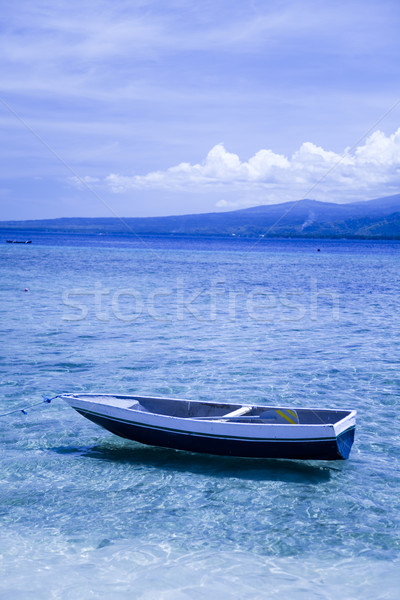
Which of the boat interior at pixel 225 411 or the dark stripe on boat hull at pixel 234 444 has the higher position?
the boat interior at pixel 225 411

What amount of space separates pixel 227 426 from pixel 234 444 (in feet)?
1.70

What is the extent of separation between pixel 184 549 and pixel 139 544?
0.81 metres

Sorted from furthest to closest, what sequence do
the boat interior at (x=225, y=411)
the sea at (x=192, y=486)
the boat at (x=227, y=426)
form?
the boat interior at (x=225, y=411) → the boat at (x=227, y=426) → the sea at (x=192, y=486)

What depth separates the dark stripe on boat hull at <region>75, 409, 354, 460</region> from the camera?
41.5 feet

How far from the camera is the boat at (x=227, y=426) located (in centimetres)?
1260

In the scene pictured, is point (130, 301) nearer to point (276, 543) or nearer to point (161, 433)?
point (161, 433)

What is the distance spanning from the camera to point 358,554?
995cm

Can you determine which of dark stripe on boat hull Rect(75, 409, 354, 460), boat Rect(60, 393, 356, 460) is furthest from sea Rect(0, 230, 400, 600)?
boat Rect(60, 393, 356, 460)

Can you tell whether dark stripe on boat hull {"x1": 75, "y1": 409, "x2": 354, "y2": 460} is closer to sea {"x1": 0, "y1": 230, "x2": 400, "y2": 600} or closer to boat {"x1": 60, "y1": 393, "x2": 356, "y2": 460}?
boat {"x1": 60, "y1": 393, "x2": 356, "y2": 460}

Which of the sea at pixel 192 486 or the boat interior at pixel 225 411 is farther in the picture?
the boat interior at pixel 225 411

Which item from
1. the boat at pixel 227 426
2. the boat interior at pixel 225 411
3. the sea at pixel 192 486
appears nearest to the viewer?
the sea at pixel 192 486

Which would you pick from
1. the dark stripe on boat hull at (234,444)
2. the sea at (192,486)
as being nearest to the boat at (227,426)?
the dark stripe on boat hull at (234,444)

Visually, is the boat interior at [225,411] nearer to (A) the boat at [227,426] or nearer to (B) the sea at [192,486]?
(A) the boat at [227,426]

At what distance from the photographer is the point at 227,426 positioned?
42.1ft
